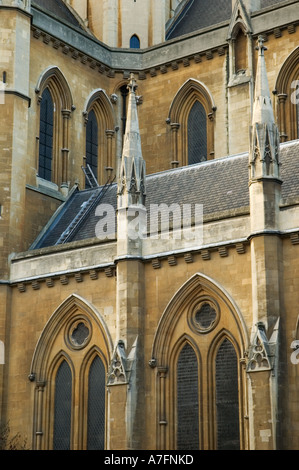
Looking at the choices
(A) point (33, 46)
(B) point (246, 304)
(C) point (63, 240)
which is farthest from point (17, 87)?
(B) point (246, 304)

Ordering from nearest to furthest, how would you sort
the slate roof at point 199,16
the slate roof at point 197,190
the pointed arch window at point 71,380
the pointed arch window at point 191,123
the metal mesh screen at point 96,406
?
1. the metal mesh screen at point 96,406
2. the pointed arch window at point 71,380
3. the slate roof at point 197,190
4. the pointed arch window at point 191,123
5. the slate roof at point 199,16

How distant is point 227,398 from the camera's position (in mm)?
36781

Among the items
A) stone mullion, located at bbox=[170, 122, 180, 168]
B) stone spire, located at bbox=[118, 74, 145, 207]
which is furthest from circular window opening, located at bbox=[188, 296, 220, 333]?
stone mullion, located at bbox=[170, 122, 180, 168]

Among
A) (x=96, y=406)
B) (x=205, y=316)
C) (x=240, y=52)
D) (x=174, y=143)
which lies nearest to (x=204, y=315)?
(x=205, y=316)

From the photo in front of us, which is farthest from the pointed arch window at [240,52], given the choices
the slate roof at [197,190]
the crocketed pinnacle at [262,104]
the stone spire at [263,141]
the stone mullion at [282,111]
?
the stone spire at [263,141]

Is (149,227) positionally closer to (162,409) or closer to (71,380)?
(71,380)

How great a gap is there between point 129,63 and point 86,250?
42.9 feet

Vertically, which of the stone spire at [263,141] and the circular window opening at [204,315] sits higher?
the stone spire at [263,141]

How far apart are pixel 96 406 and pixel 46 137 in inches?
521

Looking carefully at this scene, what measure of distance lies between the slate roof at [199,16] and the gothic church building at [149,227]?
0.18 m

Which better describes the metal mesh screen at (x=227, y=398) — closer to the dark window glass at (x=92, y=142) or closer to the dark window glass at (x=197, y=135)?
the dark window glass at (x=197, y=135)
